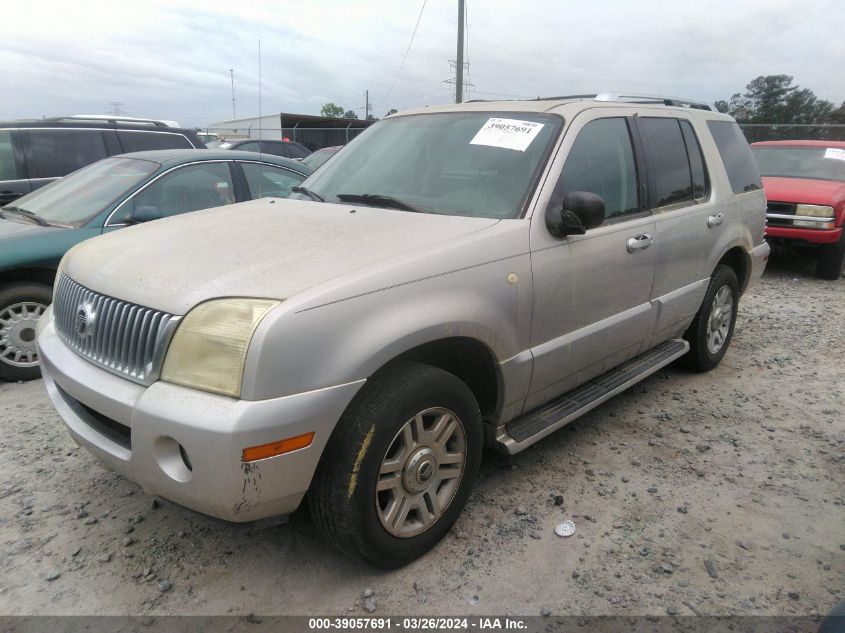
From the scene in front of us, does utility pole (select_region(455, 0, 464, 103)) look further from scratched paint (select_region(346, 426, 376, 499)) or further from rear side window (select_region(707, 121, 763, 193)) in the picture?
scratched paint (select_region(346, 426, 376, 499))

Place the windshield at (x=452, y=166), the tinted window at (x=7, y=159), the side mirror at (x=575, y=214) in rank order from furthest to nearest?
the tinted window at (x=7, y=159) → the windshield at (x=452, y=166) → the side mirror at (x=575, y=214)

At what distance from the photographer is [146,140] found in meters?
6.64

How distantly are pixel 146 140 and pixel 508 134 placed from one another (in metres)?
4.96

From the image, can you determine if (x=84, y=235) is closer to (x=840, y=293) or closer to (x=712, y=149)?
(x=712, y=149)

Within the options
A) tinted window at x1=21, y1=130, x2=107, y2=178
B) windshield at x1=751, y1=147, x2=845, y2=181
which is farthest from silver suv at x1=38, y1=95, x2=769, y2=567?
windshield at x1=751, y1=147, x2=845, y2=181

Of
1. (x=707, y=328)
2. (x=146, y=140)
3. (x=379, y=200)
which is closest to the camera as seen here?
(x=379, y=200)

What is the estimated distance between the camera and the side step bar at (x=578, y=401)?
113 inches

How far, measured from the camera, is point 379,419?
2.17m

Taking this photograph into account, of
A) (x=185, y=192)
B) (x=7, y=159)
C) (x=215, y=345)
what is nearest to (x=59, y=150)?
(x=7, y=159)

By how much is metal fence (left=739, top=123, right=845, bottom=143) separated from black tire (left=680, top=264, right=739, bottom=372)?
16.1 meters

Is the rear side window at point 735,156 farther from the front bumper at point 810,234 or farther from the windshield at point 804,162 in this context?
the windshield at point 804,162

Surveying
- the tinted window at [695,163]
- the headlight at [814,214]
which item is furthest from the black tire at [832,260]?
the tinted window at [695,163]

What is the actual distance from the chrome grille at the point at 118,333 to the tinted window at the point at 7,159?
4609mm

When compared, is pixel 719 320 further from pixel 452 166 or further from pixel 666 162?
pixel 452 166
